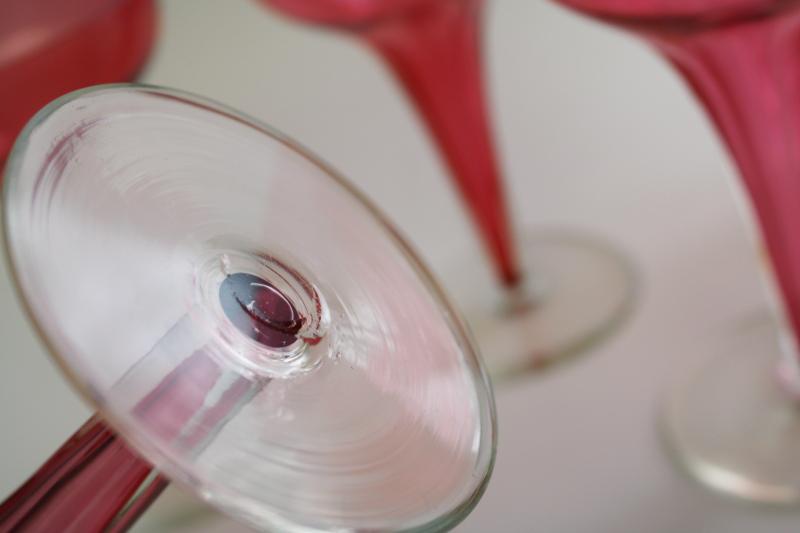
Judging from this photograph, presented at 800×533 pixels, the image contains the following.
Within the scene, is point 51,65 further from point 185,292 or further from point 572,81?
point 572,81

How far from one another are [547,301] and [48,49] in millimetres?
234

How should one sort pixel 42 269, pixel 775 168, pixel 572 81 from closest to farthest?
pixel 42 269, pixel 775 168, pixel 572 81

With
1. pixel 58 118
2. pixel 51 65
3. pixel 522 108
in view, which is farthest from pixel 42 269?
pixel 522 108

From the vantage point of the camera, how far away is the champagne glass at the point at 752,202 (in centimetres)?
28

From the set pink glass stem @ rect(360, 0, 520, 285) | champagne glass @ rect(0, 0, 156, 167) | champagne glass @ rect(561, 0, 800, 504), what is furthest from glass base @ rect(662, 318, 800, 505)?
champagne glass @ rect(0, 0, 156, 167)

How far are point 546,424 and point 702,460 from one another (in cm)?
6

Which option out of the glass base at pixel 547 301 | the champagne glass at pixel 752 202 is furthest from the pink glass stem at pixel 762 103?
the glass base at pixel 547 301

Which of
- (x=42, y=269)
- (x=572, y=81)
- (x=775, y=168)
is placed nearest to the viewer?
(x=42, y=269)

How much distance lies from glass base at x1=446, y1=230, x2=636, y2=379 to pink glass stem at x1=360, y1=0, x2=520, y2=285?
1 cm

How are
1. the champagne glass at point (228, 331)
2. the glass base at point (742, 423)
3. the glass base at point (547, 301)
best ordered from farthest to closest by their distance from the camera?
the glass base at point (547, 301), the glass base at point (742, 423), the champagne glass at point (228, 331)

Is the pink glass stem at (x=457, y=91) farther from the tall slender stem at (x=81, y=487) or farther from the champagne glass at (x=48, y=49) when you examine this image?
the tall slender stem at (x=81, y=487)

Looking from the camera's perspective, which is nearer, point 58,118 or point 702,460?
point 58,118

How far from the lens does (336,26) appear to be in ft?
1.35

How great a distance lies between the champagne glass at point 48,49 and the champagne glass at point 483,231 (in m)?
0.07
